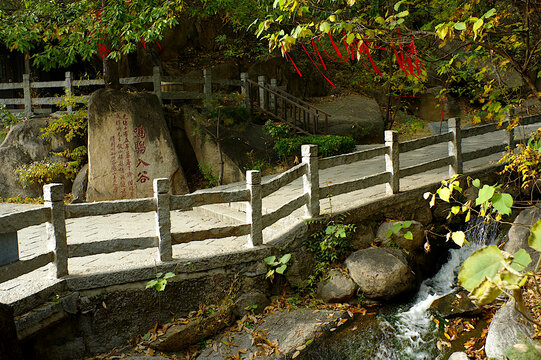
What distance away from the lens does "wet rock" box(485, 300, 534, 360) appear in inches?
175

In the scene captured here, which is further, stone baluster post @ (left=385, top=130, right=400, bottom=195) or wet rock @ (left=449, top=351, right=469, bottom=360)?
stone baluster post @ (left=385, top=130, right=400, bottom=195)

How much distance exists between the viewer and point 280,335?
550 cm

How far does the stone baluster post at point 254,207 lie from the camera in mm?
5984

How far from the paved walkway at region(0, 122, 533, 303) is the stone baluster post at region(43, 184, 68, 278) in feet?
0.52

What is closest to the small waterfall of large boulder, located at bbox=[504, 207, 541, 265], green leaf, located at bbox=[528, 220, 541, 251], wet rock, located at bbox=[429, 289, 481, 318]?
wet rock, located at bbox=[429, 289, 481, 318]

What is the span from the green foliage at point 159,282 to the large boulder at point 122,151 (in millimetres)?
5438

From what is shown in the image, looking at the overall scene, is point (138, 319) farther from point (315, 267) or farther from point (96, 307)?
point (315, 267)

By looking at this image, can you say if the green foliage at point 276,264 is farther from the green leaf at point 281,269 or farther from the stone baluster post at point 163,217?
the stone baluster post at point 163,217

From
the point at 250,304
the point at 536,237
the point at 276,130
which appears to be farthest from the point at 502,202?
the point at 276,130

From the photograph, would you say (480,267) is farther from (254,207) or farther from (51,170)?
(51,170)

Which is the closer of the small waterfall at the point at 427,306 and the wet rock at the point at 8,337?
the wet rock at the point at 8,337

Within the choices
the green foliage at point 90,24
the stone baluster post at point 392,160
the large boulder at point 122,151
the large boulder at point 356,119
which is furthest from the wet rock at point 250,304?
the large boulder at point 356,119

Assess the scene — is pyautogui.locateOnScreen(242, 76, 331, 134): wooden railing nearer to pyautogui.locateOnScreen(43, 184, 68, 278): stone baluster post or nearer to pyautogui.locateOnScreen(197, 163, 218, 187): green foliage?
pyautogui.locateOnScreen(197, 163, 218, 187): green foliage

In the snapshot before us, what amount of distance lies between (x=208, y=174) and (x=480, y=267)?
9154mm
